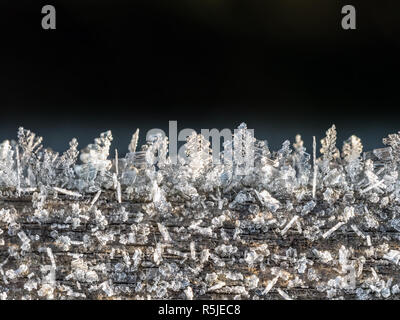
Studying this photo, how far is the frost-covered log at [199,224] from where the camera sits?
36.2 inches

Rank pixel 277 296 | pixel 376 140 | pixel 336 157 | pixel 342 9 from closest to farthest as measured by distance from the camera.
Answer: pixel 277 296, pixel 336 157, pixel 342 9, pixel 376 140

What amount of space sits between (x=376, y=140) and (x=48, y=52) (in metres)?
1.09

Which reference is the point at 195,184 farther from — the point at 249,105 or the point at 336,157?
the point at 249,105

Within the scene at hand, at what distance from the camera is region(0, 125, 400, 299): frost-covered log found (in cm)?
92

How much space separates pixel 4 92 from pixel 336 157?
1107mm

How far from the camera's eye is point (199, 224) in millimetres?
953

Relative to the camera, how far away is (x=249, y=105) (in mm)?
1459

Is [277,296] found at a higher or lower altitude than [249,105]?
lower

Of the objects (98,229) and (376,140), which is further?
(376,140)

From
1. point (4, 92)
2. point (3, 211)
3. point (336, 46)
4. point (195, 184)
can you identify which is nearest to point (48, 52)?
point (4, 92)

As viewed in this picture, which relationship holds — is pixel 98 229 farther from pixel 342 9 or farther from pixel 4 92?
pixel 342 9

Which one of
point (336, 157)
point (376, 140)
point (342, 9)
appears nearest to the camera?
point (336, 157)

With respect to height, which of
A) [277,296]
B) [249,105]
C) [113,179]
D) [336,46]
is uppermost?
[336,46]

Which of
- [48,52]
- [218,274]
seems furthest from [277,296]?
[48,52]
